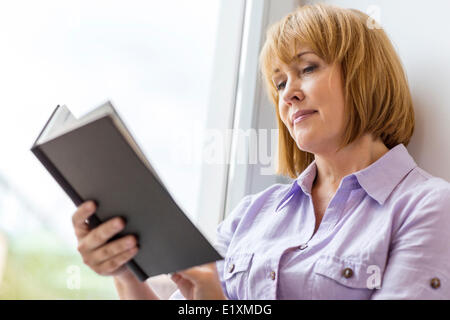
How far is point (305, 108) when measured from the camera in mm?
1071

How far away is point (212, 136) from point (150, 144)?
192 millimetres

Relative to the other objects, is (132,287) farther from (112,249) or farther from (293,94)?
(293,94)

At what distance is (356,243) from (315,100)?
0.29 metres

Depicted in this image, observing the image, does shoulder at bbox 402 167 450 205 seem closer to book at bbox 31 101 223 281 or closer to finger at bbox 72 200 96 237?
book at bbox 31 101 223 281

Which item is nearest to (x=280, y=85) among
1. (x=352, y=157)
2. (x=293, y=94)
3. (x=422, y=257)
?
(x=293, y=94)

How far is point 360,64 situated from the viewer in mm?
1060

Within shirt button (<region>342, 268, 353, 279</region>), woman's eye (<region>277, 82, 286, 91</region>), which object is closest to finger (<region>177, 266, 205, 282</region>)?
shirt button (<region>342, 268, 353, 279</region>)

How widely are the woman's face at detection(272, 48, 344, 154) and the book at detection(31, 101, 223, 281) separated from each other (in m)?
0.39

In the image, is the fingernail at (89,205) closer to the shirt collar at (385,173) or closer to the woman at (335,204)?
the woman at (335,204)

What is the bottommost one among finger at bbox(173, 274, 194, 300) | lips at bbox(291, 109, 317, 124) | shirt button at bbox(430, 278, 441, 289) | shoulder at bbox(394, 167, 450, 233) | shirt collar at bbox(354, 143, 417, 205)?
shirt button at bbox(430, 278, 441, 289)

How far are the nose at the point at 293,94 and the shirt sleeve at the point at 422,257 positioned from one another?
327 millimetres

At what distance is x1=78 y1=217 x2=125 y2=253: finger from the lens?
0.78 m
